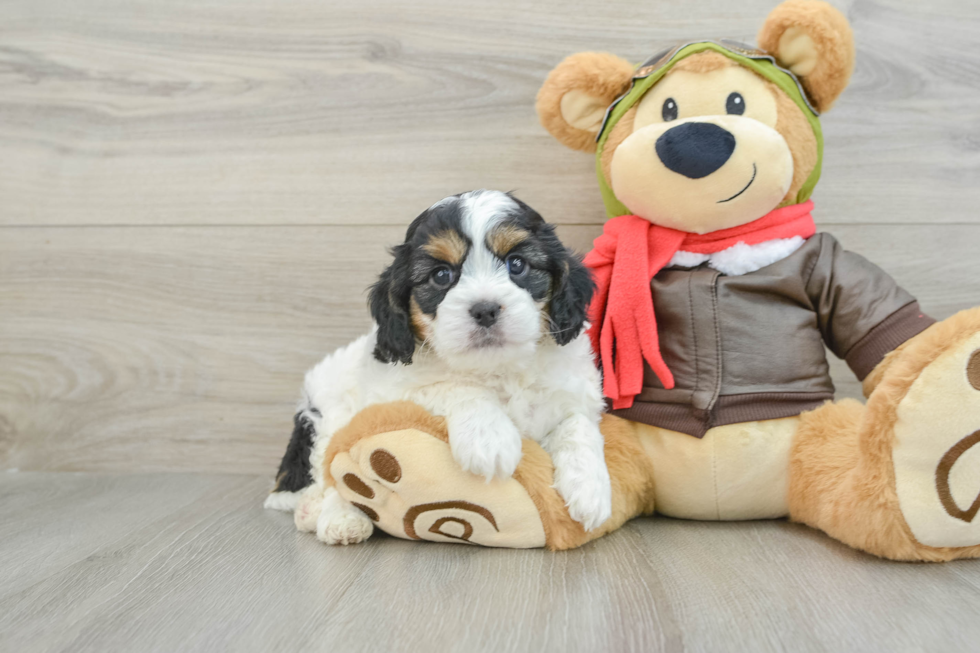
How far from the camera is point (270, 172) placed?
1921 mm

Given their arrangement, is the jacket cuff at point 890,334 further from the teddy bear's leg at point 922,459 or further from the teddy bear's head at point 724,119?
the teddy bear's head at point 724,119

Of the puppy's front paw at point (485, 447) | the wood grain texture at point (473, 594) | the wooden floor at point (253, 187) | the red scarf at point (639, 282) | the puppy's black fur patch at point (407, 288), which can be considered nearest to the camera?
the wood grain texture at point (473, 594)

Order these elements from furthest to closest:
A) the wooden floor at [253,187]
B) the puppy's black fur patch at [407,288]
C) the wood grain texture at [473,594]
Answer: the wooden floor at [253,187]
the puppy's black fur patch at [407,288]
the wood grain texture at [473,594]

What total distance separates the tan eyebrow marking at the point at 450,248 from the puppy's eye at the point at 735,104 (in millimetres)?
588

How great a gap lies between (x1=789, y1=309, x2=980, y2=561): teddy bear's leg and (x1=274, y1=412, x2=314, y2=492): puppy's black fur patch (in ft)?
3.56

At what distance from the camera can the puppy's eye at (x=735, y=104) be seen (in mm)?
1341

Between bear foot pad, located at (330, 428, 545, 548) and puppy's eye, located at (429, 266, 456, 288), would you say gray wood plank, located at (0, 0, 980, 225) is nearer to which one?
puppy's eye, located at (429, 266, 456, 288)

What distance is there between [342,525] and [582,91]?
40.0 inches

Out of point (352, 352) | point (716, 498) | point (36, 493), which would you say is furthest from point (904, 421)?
point (36, 493)

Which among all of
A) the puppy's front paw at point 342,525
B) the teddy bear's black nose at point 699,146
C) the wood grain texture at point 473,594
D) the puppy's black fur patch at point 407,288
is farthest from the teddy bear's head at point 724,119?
the puppy's front paw at point 342,525

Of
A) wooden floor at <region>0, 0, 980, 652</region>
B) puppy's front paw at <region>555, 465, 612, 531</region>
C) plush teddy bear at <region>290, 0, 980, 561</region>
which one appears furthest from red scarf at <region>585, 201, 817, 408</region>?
wooden floor at <region>0, 0, 980, 652</region>

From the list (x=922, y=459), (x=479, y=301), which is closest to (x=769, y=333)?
(x=922, y=459)

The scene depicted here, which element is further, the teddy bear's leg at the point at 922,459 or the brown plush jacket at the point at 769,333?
the brown plush jacket at the point at 769,333

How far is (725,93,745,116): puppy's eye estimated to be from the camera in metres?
1.34
